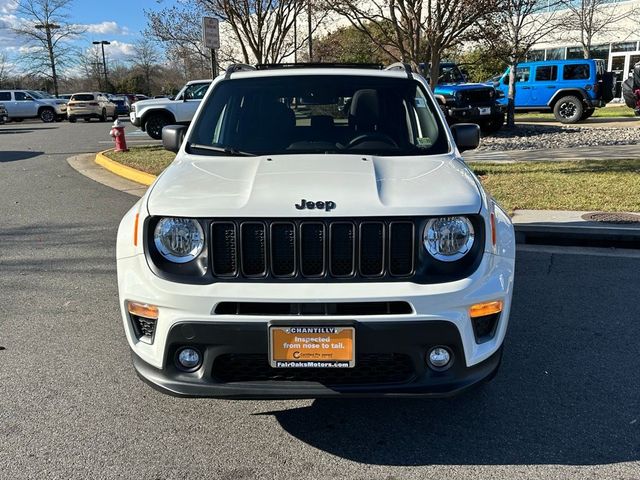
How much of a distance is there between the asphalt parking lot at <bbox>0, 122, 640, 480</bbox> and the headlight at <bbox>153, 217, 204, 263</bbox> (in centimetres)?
97

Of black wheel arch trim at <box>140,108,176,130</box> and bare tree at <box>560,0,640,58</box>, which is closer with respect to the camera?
black wheel arch trim at <box>140,108,176,130</box>

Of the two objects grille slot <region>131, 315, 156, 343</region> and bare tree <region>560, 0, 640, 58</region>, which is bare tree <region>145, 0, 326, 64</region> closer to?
grille slot <region>131, 315, 156, 343</region>

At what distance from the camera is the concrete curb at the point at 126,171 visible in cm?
1022

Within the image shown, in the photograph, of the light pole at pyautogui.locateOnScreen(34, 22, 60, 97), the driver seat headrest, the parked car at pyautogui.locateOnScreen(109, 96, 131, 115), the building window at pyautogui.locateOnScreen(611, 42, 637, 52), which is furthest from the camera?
the light pole at pyautogui.locateOnScreen(34, 22, 60, 97)

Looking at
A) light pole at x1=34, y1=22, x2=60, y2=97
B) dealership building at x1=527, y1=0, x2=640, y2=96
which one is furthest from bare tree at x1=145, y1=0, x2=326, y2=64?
light pole at x1=34, y1=22, x2=60, y2=97

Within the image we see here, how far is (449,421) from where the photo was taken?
9.96 ft

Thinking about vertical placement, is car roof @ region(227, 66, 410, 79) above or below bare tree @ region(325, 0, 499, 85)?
below

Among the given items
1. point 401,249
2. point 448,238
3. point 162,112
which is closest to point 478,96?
point 162,112

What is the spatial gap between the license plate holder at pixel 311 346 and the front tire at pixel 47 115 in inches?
1371

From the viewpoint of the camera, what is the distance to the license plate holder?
2.47 m

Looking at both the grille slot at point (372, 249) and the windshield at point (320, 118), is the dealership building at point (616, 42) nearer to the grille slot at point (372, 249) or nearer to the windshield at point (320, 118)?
the windshield at point (320, 118)

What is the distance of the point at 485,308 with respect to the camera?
8.53 feet

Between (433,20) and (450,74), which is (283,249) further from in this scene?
(450,74)

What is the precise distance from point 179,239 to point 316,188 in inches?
27.4
